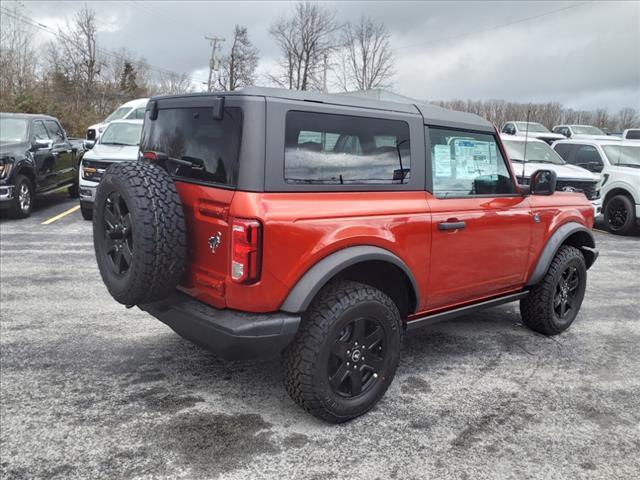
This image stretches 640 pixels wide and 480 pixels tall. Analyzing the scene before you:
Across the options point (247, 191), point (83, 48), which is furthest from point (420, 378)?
point (83, 48)

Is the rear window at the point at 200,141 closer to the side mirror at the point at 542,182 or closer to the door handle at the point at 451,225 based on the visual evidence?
the door handle at the point at 451,225

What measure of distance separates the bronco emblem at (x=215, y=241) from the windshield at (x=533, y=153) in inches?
381

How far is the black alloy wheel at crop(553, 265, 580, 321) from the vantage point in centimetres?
461

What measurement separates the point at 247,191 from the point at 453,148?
1.70m

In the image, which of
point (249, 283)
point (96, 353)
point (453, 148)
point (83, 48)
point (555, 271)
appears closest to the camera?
point (249, 283)

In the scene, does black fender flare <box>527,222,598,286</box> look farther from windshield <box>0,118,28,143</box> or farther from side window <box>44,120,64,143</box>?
side window <box>44,120,64,143</box>

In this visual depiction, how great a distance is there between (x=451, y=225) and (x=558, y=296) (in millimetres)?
1754

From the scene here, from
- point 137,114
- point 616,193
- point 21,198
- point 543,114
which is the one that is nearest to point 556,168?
point 616,193

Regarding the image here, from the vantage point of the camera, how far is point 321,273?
111 inches

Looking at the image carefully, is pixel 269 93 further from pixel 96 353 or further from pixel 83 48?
pixel 83 48

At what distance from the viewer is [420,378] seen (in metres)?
3.74

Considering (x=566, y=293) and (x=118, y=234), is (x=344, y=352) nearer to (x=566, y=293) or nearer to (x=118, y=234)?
(x=118, y=234)

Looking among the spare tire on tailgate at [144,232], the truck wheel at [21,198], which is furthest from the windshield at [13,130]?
the spare tire on tailgate at [144,232]

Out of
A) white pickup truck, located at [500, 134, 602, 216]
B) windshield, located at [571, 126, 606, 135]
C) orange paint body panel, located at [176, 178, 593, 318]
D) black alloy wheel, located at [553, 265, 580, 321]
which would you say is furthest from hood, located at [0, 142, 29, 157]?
windshield, located at [571, 126, 606, 135]
